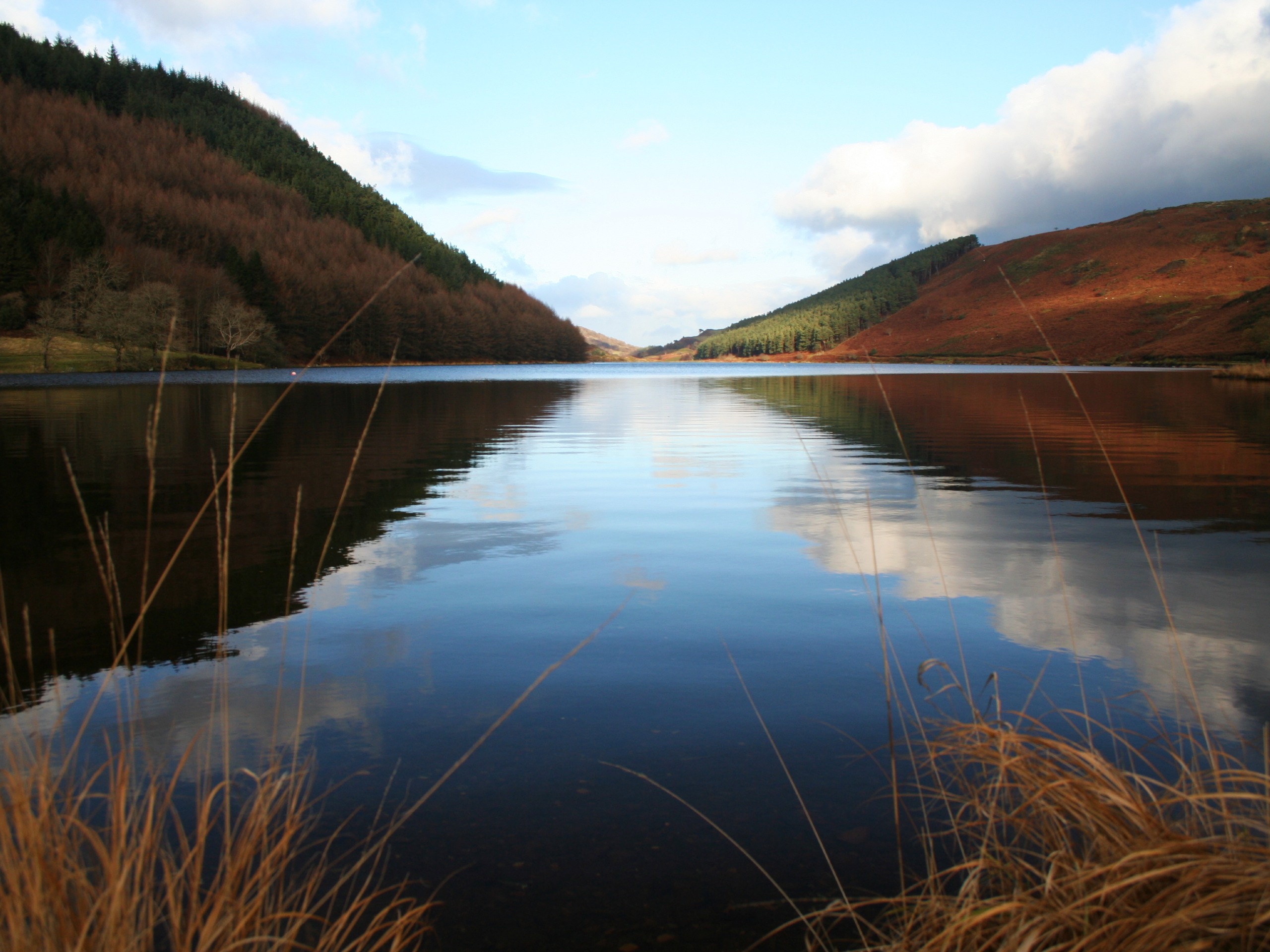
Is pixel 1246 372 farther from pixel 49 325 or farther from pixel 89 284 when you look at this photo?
pixel 89 284

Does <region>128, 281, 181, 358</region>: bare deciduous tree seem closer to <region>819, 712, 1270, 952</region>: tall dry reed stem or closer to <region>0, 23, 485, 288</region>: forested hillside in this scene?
<region>819, 712, 1270, 952</region>: tall dry reed stem

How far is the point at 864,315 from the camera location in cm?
17688

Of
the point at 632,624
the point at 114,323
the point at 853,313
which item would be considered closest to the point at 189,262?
the point at 114,323

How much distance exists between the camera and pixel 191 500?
10461mm

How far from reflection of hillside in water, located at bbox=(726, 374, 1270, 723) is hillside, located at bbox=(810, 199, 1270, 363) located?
69.7 meters

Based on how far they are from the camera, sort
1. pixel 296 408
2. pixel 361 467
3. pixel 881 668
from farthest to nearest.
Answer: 1. pixel 296 408
2. pixel 361 467
3. pixel 881 668

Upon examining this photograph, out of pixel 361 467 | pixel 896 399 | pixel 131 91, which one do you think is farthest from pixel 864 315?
pixel 361 467

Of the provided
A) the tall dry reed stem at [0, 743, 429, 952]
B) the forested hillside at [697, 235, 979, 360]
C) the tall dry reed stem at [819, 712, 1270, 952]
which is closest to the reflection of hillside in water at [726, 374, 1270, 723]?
the tall dry reed stem at [819, 712, 1270, 952]

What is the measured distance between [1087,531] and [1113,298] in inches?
5163

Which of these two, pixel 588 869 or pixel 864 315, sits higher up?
pixel 864 315

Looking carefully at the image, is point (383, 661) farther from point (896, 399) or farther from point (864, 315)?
point (864, 315)

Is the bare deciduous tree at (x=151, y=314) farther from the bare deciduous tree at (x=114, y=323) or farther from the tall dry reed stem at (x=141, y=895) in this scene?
the tall dry reed stem at (x=141, y=895)

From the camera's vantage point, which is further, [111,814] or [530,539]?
[530,539]

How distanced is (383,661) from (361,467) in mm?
9327
